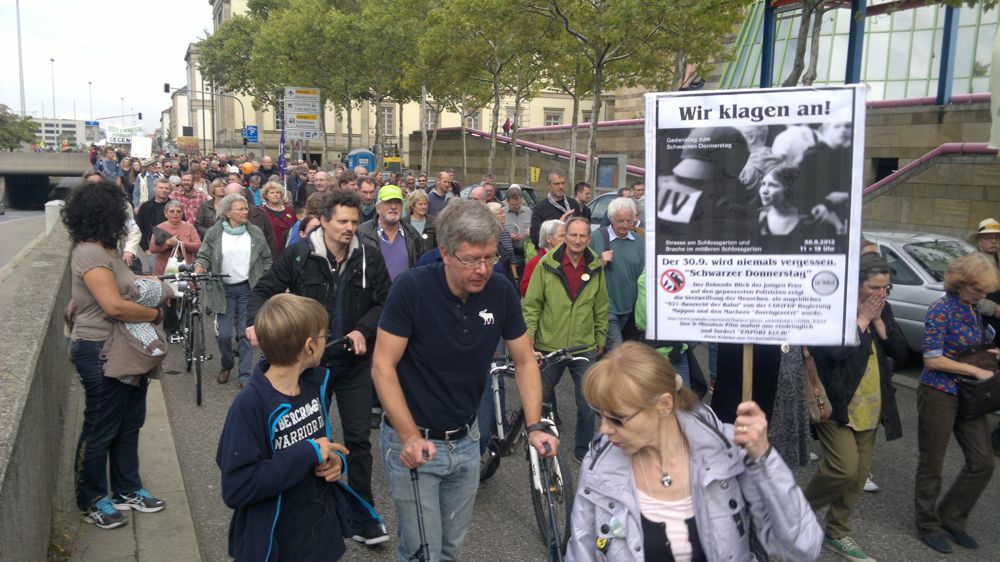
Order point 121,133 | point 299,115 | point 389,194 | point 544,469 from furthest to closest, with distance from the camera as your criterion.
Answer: point 121,133
point 299,115
point 389,194
point 544,469

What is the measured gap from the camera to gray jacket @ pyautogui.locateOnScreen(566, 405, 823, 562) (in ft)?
7.50

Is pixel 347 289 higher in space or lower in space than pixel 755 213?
lower

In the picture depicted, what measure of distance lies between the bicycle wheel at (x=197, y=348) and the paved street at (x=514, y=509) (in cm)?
29

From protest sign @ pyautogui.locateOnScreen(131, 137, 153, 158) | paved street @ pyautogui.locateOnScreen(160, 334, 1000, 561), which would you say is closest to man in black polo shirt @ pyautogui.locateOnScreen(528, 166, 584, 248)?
paved street @ pyautogui.locateOnScreen(160, 334, 1000, 561)

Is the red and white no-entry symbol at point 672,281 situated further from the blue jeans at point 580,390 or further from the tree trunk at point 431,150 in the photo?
the tree trunk at point 431,150

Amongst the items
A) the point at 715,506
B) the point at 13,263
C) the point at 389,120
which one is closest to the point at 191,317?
the point at 13,263

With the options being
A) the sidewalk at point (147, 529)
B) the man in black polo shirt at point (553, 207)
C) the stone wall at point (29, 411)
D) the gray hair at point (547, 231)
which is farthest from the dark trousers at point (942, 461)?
the man in black polo shirt at point (553, 207)

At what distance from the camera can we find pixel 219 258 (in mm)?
7895

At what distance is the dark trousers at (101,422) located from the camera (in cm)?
443

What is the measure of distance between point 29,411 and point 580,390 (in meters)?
3.56

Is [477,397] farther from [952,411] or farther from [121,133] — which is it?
[121,133]

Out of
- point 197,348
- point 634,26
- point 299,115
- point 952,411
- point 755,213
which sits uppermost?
point 634,26

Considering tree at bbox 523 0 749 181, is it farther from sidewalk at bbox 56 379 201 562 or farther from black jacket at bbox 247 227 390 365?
sidewalk at bbox 56 379 201 562

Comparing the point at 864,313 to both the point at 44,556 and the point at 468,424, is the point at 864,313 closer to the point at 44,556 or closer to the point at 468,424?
the point at 468,424
